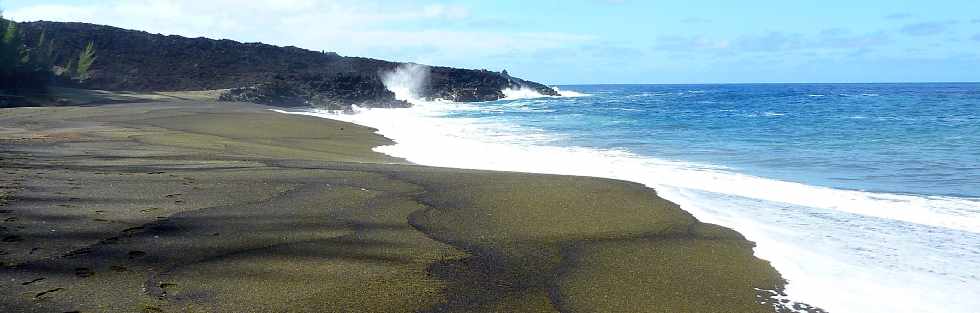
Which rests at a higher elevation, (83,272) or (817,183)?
(83,272)

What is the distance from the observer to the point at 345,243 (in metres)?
6.29

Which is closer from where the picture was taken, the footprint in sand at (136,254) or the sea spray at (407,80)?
the footprint in sand at (136,254)

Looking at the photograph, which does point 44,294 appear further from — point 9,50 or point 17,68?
point 17,68

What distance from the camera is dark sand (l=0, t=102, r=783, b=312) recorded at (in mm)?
4832

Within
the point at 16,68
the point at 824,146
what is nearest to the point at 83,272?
the point at 824,146

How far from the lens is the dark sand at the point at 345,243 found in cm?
483

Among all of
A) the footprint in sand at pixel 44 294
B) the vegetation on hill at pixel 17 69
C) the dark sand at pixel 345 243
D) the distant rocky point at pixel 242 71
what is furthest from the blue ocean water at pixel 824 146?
the vegetation on hill at pixel 17 69

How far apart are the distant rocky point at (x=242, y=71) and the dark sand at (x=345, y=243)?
33.2 m

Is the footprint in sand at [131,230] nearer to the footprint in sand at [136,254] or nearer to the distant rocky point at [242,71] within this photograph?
the footprint in sand at [136,254]

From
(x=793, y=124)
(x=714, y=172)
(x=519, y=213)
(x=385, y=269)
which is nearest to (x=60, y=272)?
(x=385, y=269)

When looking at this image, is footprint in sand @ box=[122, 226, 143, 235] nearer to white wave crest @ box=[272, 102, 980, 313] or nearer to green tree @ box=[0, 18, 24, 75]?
white wave crest @ box=[272, 102, 980, 313]

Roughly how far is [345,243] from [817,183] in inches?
347

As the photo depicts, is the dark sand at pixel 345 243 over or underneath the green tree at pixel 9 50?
underneath

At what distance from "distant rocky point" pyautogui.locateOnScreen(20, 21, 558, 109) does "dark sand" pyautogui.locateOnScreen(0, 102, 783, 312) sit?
109 ft
